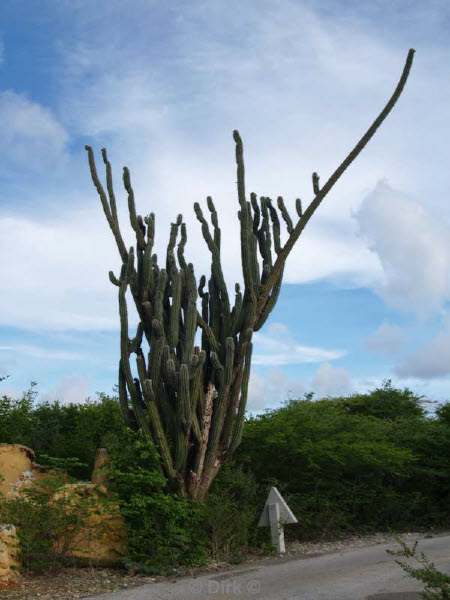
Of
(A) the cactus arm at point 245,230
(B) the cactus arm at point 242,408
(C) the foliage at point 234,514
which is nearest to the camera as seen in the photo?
(C) the foliage at point 234,514

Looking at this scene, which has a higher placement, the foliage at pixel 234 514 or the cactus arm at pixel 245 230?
the cactus arm at pixel 245 230

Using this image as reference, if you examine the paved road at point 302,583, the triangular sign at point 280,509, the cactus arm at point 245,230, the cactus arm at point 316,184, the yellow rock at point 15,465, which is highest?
the cactus arm at point 316,184

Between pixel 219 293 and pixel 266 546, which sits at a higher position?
pixel 219 293

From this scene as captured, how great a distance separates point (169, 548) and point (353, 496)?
4311 mm

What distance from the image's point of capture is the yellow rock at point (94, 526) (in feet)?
26.7

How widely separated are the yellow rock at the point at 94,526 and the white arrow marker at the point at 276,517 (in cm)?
203

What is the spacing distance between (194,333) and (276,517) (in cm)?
274

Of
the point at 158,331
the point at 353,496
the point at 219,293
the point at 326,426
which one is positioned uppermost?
the point at 219,293

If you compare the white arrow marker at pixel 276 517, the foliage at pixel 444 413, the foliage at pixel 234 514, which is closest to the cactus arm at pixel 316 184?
the foliage at pixel 234 514

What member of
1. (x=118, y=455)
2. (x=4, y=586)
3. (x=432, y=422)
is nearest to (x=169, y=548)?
(x=118, y=455)

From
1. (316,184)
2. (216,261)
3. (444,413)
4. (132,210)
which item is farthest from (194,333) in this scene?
(444,413)

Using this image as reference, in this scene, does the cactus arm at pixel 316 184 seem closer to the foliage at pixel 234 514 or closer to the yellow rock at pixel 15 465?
the foliage at pixel 234 514

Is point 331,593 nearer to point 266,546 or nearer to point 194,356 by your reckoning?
point 266,546

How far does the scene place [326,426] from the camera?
454 inches
